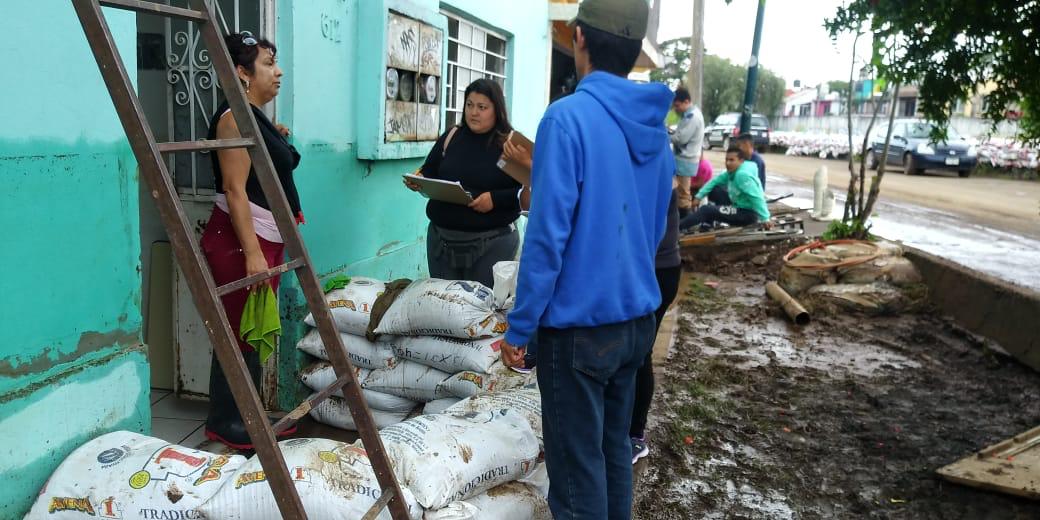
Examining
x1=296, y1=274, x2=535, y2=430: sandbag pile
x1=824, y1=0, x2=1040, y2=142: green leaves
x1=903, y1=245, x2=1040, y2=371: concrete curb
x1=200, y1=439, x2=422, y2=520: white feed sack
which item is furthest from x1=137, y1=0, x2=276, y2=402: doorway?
x1=903, y1=245, x2=1040, y2=371: concrete curb

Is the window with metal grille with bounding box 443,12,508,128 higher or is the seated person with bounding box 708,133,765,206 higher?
the window with metal grille with bounding box 443,12,508,128

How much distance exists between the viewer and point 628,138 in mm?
2428

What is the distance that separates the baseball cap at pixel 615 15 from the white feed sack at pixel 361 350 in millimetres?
2246

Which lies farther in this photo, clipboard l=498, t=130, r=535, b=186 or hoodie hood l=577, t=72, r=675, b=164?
clipboard l=498, t=130, r=535, b=186

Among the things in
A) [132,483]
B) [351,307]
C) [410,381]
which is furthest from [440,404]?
[132,483]

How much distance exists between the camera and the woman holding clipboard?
4.21 meters

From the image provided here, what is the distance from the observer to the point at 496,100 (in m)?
4.22

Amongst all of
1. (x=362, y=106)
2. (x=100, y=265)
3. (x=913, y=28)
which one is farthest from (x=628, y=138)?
(x=362, y=106)

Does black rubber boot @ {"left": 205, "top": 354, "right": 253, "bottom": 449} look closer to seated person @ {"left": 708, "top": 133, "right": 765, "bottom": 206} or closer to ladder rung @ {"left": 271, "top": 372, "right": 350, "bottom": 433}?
ladder rung @ {"left": 271, "top": 372, "right": 350, "bottom": 433}

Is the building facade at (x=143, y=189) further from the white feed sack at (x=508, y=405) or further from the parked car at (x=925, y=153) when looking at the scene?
the parked car at (x=925, y=153)

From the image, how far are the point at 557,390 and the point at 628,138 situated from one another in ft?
2.51

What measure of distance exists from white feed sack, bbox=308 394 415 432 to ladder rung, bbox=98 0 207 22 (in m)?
2.18

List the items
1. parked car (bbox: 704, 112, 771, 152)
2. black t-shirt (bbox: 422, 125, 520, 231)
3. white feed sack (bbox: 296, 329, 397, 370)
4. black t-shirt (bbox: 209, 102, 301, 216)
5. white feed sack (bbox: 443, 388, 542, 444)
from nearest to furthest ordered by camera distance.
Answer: black t-shirt (bbox: 209, 102, 301, 216) → white feed sack (bbox: 443, 388, 542, 444) → white feed sack (bbox: 296, 329, 397, 370) → black t-shirt (bbox: 422, 125, 520, 231) → parked car (bbox: 704, 112, 771, 152)

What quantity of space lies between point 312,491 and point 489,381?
1.36 m
